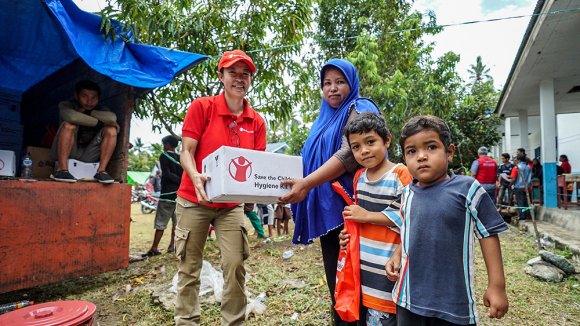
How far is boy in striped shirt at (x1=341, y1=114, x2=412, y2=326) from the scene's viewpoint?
1.55 metres

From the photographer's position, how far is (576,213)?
6.30 meters

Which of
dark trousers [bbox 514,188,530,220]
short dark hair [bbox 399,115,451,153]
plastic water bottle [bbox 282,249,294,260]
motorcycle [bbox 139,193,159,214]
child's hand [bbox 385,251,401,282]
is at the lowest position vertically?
motorcycle [bbox 139,193,159,214]

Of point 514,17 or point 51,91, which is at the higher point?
point 514,17

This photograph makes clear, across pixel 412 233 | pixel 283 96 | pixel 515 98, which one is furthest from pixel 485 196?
pixel 515 98

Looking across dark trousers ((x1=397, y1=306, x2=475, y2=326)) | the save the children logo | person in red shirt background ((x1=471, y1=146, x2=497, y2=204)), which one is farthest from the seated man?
person in red shirt background ((x1=471, y1=146, x2=497, y2=204))

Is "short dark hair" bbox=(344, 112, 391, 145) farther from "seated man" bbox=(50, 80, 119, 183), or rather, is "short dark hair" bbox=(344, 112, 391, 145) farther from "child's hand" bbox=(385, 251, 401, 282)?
"seated man" bbox=(50, 80, 119, 183)

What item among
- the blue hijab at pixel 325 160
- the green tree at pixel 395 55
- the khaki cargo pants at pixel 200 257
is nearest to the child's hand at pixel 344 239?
the blue hijab at pixel 325 160

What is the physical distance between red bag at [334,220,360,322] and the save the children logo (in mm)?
624

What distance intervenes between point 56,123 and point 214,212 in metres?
4.40

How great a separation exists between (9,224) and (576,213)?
867 cm

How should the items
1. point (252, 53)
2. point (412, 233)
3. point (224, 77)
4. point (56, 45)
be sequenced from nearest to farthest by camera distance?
point (412, 233) → point (224, 77) → point (56, 45) → point (252, 53)

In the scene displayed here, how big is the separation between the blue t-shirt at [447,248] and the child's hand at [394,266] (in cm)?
5

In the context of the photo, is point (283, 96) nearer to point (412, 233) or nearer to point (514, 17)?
point (514, 17)

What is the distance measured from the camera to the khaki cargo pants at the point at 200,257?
2127mm
